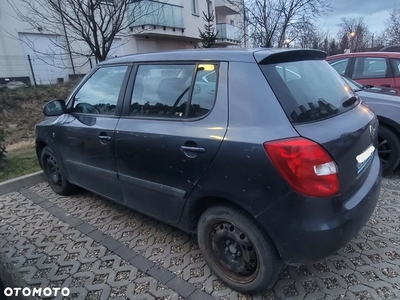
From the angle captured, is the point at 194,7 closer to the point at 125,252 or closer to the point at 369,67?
the point at 369,67

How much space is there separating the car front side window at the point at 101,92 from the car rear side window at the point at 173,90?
303mm

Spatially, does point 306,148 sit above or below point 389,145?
above

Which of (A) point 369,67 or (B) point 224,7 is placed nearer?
(A) point 369,67

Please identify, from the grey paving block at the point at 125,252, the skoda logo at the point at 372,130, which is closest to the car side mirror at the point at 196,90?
the skoda logo at the point at 372,130

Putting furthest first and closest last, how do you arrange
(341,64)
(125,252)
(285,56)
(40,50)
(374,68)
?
(40,50) < (341,64) < (374,68) < (125,252) < (285,56)

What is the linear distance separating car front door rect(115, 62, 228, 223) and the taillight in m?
0.42

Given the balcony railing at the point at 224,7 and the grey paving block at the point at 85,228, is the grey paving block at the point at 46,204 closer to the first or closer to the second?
the grey paving block at the point at 85,228

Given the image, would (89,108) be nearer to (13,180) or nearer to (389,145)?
(13,180)

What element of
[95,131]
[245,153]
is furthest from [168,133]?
[95,131]

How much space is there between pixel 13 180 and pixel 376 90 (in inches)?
229

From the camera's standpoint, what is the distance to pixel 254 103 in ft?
6.08

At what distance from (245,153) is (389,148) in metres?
3.19

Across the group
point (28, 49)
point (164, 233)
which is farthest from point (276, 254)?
point (28, 49)

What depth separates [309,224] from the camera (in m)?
1.74
